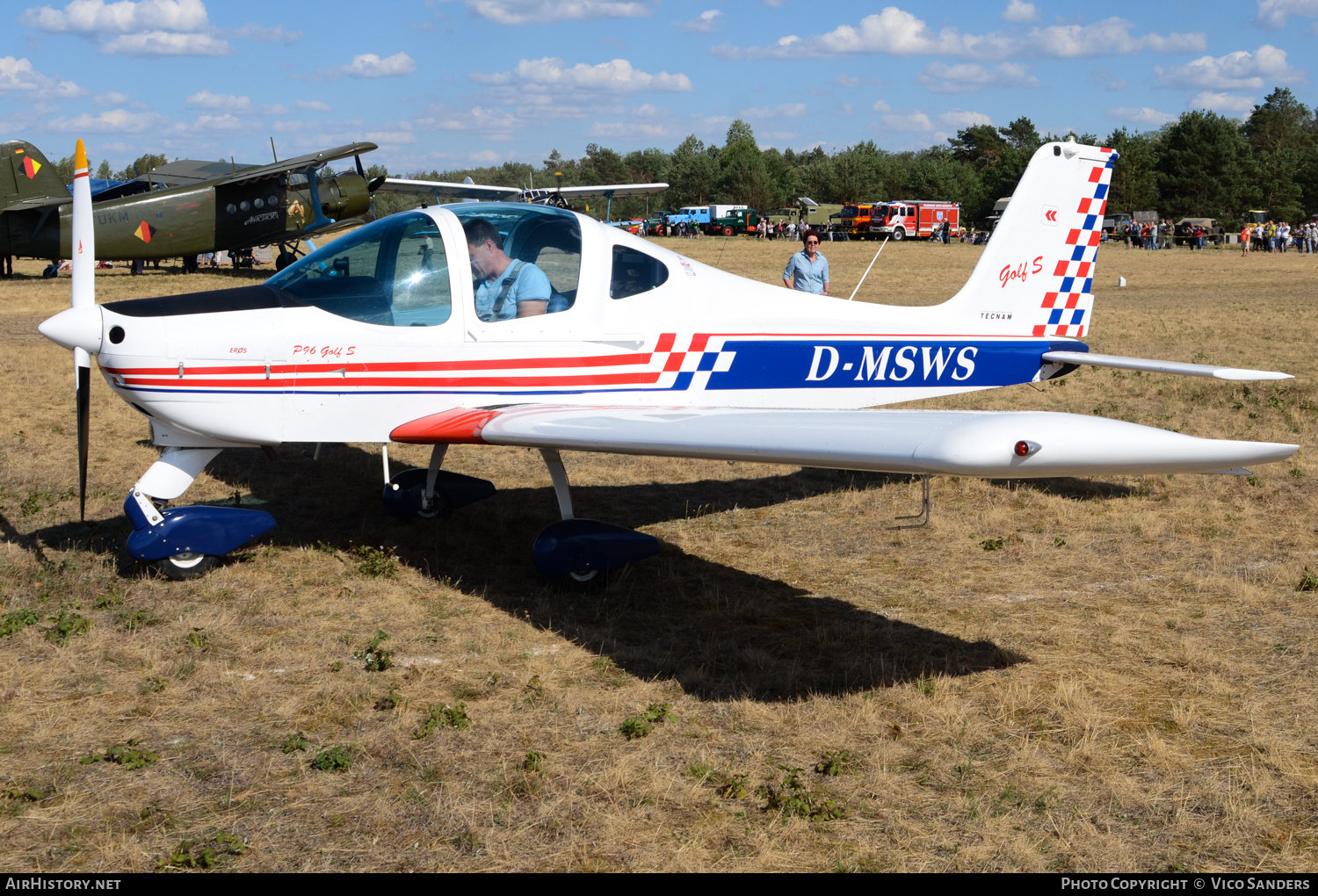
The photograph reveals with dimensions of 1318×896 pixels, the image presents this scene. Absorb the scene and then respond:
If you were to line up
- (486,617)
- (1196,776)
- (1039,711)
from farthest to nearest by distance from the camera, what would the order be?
(486,617) → (1039,711) → (1196,776)

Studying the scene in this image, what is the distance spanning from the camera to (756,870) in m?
3.41

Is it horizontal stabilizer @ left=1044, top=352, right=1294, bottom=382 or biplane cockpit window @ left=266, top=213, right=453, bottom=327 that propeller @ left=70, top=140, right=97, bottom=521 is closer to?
biplane cockpit window @ left=266, top=213, right=453, bottom=327

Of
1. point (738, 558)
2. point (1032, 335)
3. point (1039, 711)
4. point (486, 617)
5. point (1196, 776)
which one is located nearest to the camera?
point (1196, 776)

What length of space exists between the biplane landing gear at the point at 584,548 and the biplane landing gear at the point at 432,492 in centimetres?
149

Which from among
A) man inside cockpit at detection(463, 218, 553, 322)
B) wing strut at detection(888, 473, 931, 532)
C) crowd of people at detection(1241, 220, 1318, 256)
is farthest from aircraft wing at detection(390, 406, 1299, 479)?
crowd of people at detection(1241, 220, 1318, 256)

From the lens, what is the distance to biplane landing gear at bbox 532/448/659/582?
607 centimetres

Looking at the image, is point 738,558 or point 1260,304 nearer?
point 738,558

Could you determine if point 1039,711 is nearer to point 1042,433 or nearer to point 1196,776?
point 1196,776

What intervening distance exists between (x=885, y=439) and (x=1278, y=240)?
2424 inches

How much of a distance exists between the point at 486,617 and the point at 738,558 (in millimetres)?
1934

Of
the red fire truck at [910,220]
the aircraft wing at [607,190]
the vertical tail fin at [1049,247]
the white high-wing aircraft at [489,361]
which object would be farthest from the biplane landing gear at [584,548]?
the red fire truck at [910,220]

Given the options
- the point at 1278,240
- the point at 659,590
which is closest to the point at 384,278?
the point at 659,590
